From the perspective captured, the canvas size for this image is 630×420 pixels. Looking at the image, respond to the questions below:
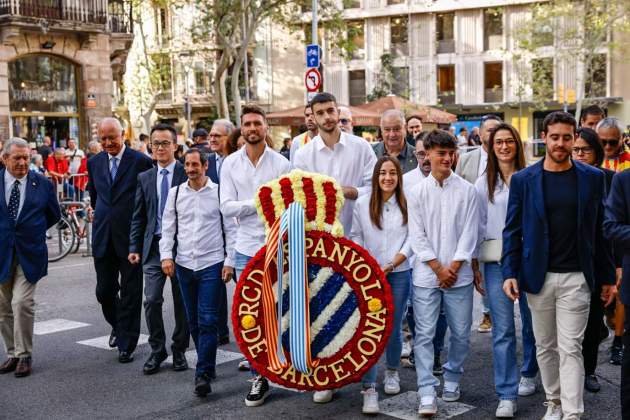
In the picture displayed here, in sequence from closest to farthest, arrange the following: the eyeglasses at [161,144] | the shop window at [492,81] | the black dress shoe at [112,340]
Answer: the eyeglasses at [161,144] < the black dress shoe at [112,340] < the shop window at [492,81]

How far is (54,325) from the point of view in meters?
9.31

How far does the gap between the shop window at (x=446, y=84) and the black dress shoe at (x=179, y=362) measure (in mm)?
44187

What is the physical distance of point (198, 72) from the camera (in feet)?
177

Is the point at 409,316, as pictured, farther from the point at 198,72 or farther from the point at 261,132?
the point at 198,72

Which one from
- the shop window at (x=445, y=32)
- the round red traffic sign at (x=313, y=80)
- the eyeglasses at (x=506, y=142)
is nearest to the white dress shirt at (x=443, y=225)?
the eyeglasses at (x=506, y=142)

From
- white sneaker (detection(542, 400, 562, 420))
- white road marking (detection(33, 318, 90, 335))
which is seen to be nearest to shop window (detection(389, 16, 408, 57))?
white road marking (detection(33, 318, 90, 335))

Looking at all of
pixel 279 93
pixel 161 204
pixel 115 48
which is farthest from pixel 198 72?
pixel 161 204

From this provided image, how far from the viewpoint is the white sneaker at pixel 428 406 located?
18.5 ft

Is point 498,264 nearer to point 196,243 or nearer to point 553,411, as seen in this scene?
point 553,411

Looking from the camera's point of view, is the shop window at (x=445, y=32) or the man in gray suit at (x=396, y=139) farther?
the shop window at (x=445, y=32)

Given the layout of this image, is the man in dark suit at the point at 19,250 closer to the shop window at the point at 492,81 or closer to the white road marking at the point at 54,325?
the white road marking at the point at 54,325

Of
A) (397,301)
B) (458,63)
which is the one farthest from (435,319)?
(458,63)

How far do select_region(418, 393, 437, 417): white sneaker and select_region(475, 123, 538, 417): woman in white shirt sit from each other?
424 mm

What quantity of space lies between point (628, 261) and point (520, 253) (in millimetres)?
736
